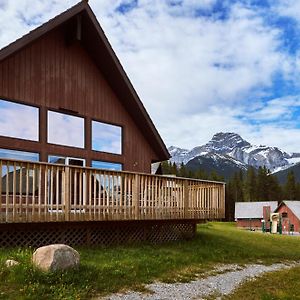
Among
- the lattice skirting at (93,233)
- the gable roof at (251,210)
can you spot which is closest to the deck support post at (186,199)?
the lattice skirting at (93,233)

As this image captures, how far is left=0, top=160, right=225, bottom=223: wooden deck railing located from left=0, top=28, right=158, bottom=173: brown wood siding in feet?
8.48

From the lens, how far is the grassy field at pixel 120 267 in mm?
8281

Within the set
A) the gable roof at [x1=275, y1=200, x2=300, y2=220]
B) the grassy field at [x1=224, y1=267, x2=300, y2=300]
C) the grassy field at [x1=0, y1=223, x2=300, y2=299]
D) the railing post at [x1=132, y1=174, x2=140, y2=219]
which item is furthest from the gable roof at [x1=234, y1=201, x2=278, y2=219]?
the grassy field at [x1=224, y1=267, x2=300, y2=300]

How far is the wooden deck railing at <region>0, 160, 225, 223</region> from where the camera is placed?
1166 cm

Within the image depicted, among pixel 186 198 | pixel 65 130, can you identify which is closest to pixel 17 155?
pixel 65 130

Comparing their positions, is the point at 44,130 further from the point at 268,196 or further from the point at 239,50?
the point at 268,196

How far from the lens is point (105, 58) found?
1806 cm

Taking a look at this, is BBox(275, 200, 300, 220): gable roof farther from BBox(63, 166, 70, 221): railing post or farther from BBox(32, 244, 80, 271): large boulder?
BBox(32, 244, 80, 271): large boulder

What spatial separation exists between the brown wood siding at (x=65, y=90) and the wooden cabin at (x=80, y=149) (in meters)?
0.04

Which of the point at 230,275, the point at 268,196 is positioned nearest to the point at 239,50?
the point at 230,275

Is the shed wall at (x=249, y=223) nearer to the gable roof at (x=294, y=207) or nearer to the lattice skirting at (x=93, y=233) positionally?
the gable roof at (x=294, y=207)

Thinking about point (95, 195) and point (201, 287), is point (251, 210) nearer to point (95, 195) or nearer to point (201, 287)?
point (95, 195)

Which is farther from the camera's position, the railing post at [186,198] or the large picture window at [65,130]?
the large picture window at [65,130]

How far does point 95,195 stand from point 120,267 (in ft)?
10.4
